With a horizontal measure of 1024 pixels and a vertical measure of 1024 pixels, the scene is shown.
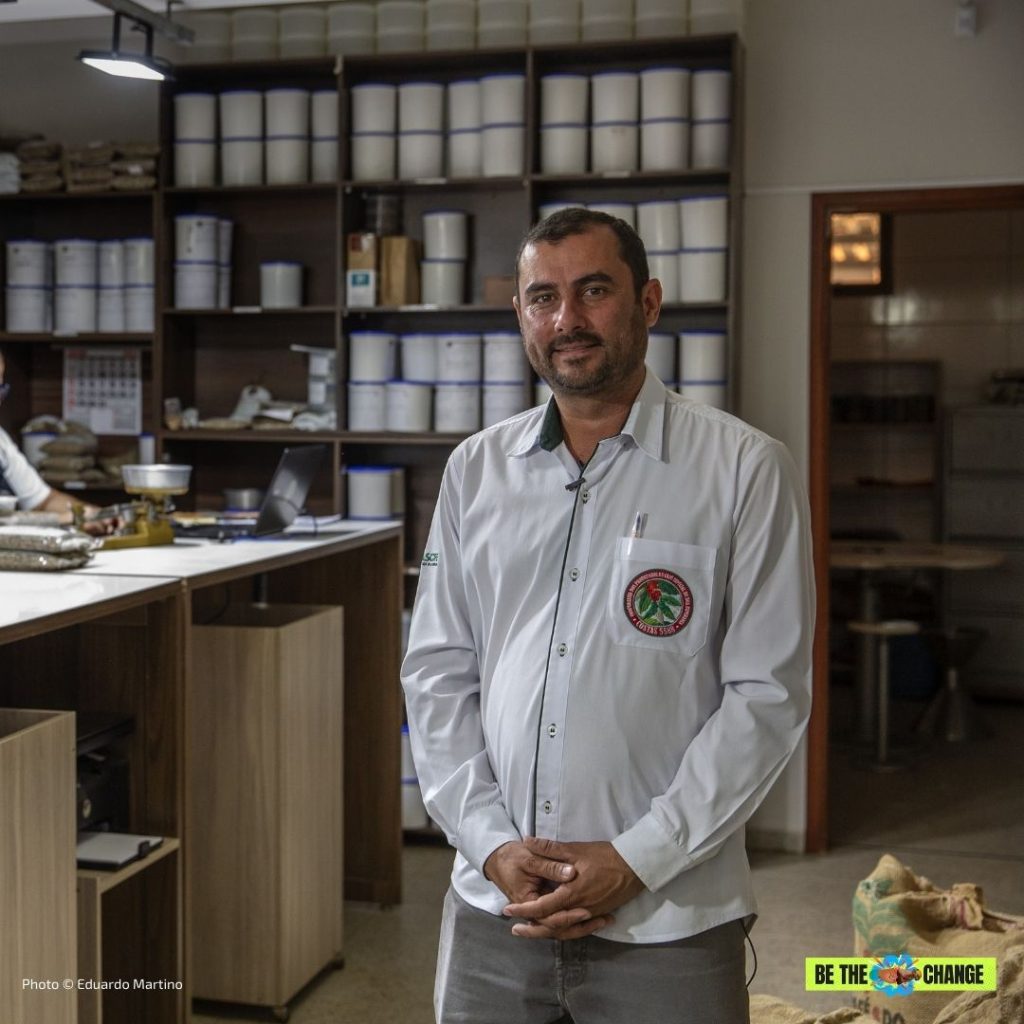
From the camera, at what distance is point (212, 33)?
488cm

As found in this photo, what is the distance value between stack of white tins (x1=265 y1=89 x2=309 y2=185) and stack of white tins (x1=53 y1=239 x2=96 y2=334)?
0.76 m

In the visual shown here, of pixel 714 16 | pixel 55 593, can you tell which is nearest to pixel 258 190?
pixel 714 16

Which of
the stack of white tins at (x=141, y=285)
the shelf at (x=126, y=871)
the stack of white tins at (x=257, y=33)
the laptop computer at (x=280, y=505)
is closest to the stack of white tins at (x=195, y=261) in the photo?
the stack of white tins at (x=141, y=285)

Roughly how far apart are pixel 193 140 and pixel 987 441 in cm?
481

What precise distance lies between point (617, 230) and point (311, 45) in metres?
3.39

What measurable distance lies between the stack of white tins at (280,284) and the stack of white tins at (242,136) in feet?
0.98

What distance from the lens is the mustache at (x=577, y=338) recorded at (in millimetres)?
1803

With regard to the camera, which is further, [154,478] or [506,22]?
[506,22]

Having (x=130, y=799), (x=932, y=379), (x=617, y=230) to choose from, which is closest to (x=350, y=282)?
(x=130, y=799)

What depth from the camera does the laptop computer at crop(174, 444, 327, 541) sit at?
356 centimetres

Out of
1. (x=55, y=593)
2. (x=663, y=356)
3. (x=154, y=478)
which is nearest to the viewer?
(x=55, y=593)

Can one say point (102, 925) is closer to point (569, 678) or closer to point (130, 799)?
point (130, 799)

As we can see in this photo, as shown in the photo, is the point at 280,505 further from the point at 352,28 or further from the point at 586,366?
the point at 352,28

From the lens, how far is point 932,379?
789cm
